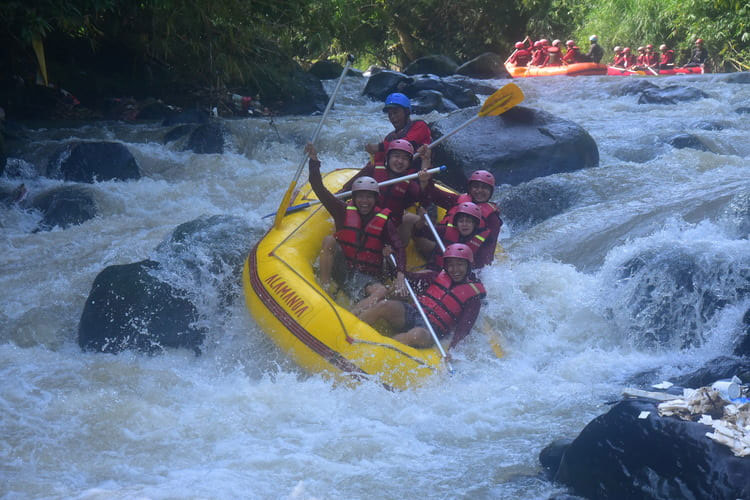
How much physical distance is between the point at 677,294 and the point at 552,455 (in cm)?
174

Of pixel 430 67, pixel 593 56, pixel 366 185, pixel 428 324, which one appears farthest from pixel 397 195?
pixel 593 56

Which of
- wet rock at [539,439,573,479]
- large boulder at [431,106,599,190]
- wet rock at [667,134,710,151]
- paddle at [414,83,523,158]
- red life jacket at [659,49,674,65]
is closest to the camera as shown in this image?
wet rock at [539,439,573,479]

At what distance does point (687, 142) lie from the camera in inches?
298

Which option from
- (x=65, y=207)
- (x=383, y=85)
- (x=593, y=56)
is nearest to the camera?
(x=65, y=207)

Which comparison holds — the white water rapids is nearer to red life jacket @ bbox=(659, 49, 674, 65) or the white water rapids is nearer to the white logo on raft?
the white logo on raft

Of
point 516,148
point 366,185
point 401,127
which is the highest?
point 401,127

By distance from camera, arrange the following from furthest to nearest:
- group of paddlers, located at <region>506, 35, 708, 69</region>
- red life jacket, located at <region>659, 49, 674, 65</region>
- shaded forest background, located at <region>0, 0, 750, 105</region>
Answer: red life jacket, located at <region>659, 49, 674, 65</region> < group of paddlers, located at <region>506, 35, 708, 69</region> < shaded forest background, located at <region>0, 0, 750, 105</region>

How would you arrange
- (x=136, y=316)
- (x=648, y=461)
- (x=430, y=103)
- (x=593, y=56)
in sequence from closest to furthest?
(x=648, y=461), (x=136, y=316), (x=430, y=103), (x=593, y=56)

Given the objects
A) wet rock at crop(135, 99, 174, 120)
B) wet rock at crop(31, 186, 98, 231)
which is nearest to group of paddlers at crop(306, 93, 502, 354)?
wet rock at crop(31, 186, 98, 231)

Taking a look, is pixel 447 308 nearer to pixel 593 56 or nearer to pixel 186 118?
pixel 186 118

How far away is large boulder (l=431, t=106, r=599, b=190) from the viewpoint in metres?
6.65

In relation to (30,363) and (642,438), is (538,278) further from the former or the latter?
(30,363)

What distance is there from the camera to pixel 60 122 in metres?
9.16

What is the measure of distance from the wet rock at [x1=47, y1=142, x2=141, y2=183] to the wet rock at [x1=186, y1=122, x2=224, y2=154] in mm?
954
